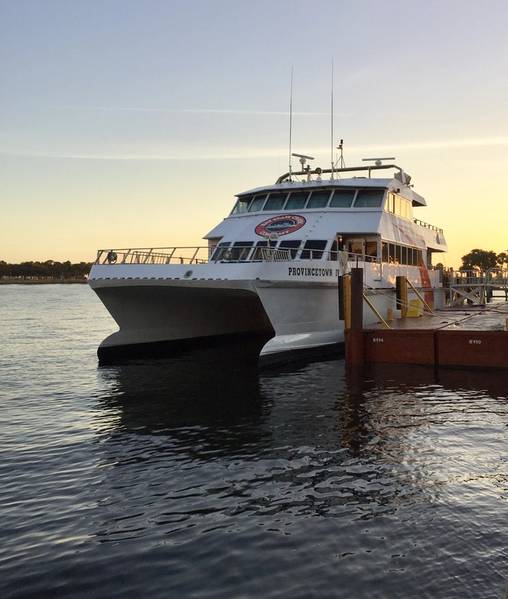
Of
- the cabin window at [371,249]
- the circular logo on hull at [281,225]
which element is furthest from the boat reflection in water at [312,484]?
the cabin window at [371,249]

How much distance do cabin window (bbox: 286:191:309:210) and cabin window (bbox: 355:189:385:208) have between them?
2010 millimetres

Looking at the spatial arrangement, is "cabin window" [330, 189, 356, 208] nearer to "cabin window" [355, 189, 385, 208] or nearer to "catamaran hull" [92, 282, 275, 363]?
"cabin window" [355, 189, 385, 208]

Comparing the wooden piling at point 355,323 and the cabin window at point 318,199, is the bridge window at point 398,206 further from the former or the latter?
the wooden piling at point 355,323

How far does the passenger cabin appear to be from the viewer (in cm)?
2084


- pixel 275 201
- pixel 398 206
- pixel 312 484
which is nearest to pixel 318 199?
pixel 275 201

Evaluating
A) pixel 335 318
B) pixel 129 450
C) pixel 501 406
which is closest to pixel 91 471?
pixel 129 450

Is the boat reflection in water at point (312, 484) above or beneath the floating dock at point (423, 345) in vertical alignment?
beneath

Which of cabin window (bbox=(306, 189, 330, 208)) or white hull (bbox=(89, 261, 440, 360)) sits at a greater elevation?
cabin window (bbox=(306, 189, 330, 208))

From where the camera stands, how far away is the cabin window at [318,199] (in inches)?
884

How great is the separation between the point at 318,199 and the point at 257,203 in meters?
2.51

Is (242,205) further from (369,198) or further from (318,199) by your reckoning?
(369,198)

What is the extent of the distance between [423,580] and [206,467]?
418cm

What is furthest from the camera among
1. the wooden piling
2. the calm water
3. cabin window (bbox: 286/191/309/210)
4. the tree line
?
the tree line

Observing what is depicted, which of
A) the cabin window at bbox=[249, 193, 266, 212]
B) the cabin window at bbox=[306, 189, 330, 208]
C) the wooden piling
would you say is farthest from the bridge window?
the wooden piling
